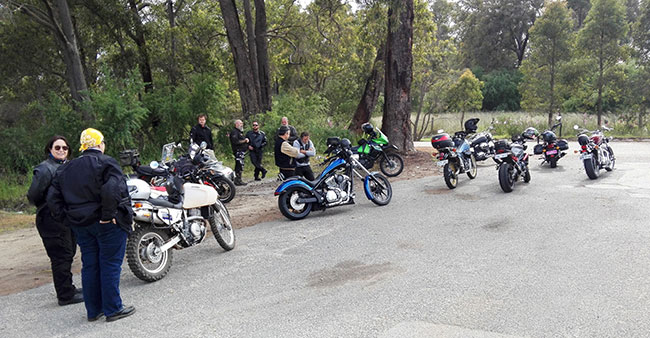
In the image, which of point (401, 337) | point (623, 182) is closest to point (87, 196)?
point (401, 337)

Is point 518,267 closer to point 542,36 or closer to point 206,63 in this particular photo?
point 206,63

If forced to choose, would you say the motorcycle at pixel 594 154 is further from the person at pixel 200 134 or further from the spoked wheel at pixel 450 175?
the person at pixel 200 134

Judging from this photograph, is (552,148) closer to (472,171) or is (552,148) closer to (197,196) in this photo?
(472,171)

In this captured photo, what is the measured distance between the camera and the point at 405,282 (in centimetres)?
530

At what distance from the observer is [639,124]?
82.0 ft

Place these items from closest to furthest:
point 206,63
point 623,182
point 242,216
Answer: point 242,216, point 623,182, point 206,63

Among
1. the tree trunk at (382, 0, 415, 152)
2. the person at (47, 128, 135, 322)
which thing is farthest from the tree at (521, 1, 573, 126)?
the person at (47, 128, 135, 322)

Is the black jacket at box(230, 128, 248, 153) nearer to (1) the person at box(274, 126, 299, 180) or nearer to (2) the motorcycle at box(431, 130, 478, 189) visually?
(1) the person at box(274, 126, 299, 180)

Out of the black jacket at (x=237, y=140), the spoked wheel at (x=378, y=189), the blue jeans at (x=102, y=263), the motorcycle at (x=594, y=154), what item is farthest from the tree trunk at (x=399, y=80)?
the blue jeans at (x=102, y=263)

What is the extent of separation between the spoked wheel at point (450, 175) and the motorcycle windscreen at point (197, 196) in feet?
19.6

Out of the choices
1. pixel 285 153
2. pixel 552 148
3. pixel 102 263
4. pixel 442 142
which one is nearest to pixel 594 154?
pixel 552 148

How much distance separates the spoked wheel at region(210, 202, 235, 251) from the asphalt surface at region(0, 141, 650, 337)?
0.16 metres

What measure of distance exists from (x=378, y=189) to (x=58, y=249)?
578 centimetres

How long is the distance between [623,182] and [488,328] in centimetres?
835
